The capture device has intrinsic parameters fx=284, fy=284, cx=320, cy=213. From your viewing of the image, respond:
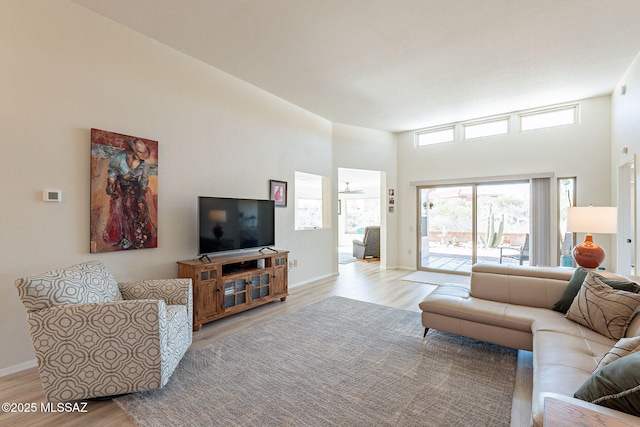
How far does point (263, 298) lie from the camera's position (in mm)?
3988

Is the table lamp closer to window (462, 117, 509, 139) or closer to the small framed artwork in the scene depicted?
window (462, 117, 509, 139)

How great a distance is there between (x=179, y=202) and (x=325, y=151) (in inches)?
124

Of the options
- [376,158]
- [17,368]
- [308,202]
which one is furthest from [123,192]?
[308,202]

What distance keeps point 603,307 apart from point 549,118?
459 cm

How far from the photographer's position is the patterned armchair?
6.09 ft

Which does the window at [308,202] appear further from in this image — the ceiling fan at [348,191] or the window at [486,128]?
the window at [486,128]

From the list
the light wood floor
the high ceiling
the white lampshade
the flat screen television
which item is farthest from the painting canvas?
the white lampshade

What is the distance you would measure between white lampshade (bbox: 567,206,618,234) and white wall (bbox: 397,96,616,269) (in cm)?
199

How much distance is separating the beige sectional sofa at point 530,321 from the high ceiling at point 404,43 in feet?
8.25

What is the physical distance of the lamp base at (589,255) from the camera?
3043 mm

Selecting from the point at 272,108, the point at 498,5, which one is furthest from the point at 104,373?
the point at 498,5

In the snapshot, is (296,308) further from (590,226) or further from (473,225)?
(473,225)

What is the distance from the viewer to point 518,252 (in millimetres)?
5691

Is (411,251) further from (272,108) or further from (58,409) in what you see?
(58,409)
